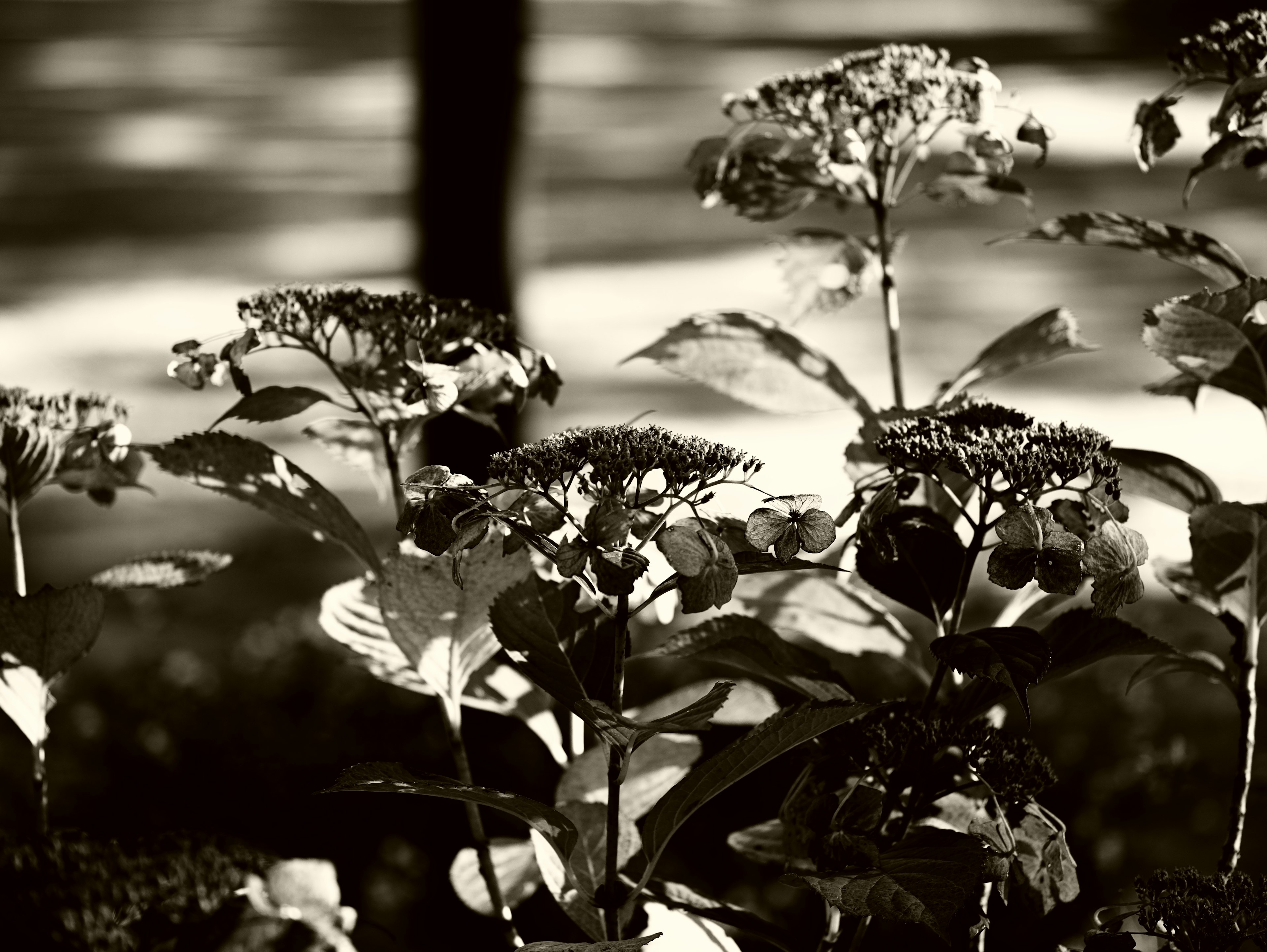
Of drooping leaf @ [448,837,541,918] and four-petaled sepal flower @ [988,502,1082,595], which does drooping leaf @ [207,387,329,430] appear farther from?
four-petaled sepal flower @ [988,502,1082,595]

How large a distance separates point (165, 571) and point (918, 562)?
0.54 metres

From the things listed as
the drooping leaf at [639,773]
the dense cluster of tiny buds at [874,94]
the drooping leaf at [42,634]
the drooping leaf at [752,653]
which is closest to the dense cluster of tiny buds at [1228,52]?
the dense cluster of tiny buds at [874,94]

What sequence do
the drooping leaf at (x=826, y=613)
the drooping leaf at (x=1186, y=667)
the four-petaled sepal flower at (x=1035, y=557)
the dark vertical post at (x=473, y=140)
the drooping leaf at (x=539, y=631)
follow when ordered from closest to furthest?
1. the four-petaled sepal flower at (x=1035, y=557)
2. the drooping leaf at (x=539, y=631)
3. the drooping leaf at (x=1186, y=667)
4. the drooping leaf at (x=826, y=613)
5. the dark vertical post at (x=473, y=140)

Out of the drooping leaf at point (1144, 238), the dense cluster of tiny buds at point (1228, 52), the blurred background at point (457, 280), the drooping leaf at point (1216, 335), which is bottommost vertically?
the blurred background at point (457, 280)

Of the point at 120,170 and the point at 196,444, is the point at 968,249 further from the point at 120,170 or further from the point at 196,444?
the point at 196,444

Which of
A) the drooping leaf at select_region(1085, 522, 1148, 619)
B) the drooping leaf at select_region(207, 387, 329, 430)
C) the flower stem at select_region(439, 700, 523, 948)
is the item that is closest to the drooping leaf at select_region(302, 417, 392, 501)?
the drooping leaf at select_region(207, 387, 329, 430)

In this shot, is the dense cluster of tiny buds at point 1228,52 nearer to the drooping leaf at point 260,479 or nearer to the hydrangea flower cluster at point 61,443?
the drooping leaf at point 260,479

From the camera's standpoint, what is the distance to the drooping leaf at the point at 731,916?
816 millimetres

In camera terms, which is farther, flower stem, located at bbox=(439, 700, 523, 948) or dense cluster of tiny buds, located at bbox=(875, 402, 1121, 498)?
flower stem, located at bbox=(439, 700, 523, 948)

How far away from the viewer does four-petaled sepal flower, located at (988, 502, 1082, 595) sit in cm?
67

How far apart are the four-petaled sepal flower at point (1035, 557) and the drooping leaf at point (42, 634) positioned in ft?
1.99

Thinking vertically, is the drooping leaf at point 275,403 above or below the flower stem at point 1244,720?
above

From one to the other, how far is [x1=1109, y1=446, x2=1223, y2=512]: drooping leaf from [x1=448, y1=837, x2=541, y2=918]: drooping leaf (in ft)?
1.67

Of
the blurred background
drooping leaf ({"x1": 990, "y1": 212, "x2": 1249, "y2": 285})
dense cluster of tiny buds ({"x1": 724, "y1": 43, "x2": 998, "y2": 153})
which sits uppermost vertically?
dense cluster of tiny buds ({"x1": 724, "y1": 43, "x2": 998, "y2": 153})
